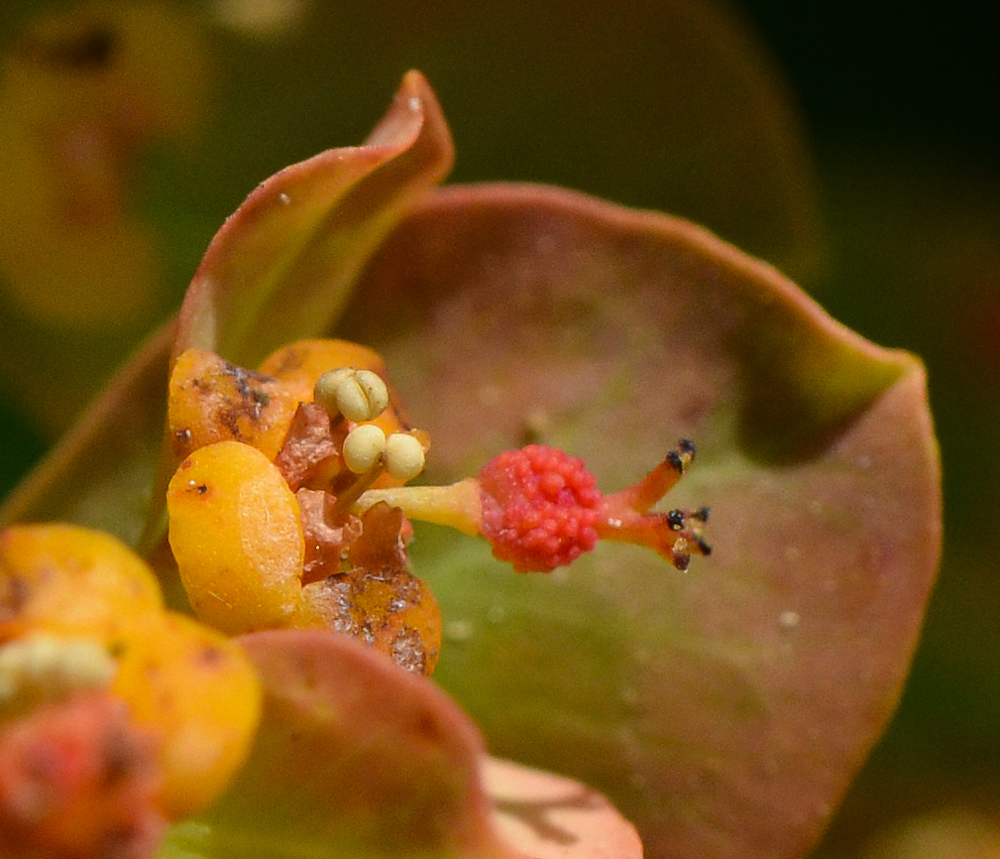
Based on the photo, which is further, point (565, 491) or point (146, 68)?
point (146, 68)

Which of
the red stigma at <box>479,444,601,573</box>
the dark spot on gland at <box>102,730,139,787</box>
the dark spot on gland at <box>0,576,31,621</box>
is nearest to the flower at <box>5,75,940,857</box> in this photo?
the red stigma at <box>479,444,601,573</box>

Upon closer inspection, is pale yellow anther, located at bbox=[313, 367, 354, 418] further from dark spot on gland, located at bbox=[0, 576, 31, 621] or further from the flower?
dark spot on gland, located at bbox=[0, 576, 31, 621]

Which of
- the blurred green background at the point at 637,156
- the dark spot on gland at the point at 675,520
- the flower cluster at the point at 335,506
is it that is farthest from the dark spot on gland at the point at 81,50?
the dark spot on gland at the point at 675,520

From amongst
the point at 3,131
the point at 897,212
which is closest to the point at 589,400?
the point at 3,131

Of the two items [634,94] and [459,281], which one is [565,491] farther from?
[634,94]

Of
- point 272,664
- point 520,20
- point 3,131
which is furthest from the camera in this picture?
point 520,20

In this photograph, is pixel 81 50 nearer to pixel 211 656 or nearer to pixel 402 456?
pixel 402 456

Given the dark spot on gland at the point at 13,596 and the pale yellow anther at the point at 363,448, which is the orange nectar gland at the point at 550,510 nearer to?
the pale yellow anther at the point at 363,448
